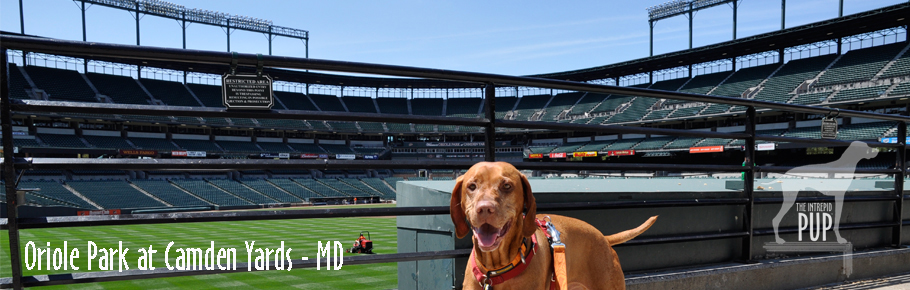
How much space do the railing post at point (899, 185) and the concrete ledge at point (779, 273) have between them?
208 mm

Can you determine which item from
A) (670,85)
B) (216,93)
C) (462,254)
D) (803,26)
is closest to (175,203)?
(216,93)

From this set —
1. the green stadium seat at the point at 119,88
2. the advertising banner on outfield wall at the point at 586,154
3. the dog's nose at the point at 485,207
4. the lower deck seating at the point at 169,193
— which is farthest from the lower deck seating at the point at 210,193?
the dog's nose at the point at 485,207

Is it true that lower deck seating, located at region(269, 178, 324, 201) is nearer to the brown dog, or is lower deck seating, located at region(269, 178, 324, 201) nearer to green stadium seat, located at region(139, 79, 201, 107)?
green stadium seat, located at region(139, 79, 201, 107)

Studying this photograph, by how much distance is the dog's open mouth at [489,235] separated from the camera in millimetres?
2023

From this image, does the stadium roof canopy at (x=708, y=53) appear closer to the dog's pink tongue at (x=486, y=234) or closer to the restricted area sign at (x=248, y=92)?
the restricted area sign at (x=248, y=92)

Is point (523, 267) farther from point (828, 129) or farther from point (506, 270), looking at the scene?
point (828, 129)

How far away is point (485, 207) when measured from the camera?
1.97 m

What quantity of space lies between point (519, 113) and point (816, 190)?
211ft

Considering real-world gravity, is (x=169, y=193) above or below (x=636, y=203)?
below

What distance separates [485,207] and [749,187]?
10.6 ft

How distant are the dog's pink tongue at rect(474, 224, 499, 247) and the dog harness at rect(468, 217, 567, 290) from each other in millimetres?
214

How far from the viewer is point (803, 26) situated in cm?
4288

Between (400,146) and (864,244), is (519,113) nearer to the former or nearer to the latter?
(400,146)

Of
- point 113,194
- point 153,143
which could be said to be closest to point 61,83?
point 153,143
